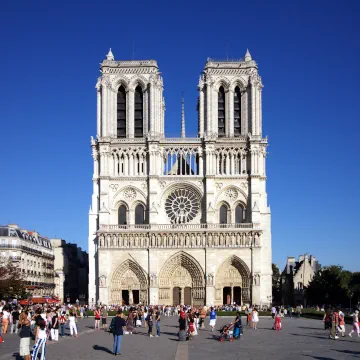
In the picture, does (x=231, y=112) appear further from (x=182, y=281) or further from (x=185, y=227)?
(x=182, y=281)

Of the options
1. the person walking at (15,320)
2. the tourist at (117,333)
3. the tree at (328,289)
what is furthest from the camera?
the tree at (328,289)

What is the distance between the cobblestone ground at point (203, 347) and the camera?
25703mm

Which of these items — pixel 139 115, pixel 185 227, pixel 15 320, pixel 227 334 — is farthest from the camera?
pixel 139 115

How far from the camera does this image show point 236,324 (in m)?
34.0

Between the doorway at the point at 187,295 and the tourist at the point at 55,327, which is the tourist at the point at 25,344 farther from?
the doorway at the point at 187,295

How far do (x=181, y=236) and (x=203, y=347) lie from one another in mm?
42042

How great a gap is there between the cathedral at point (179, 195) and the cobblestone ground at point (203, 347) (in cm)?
3378

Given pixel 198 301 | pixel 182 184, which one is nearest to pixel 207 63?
pixel 182 184

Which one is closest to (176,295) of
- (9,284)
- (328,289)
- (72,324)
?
(9,284)

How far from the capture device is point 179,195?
74625 mm

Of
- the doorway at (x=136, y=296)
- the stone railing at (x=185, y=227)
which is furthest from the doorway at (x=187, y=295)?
the stone railing at (x=185, y=227)

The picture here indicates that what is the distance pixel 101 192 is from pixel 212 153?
37.5 ft

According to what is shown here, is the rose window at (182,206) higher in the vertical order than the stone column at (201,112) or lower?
lower

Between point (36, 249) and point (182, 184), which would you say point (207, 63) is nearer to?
point (182, 184)
